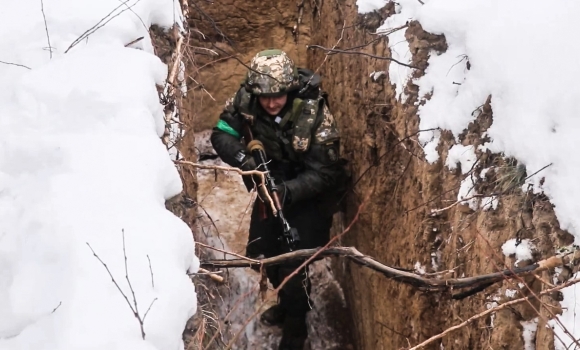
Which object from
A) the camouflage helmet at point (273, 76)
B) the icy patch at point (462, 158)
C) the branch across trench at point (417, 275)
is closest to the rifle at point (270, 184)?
the camouflage helmet at point (273, 76)

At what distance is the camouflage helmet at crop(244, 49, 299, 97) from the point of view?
390 cm

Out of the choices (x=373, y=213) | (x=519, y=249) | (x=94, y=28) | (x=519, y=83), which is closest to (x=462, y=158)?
(x=519, y=83)

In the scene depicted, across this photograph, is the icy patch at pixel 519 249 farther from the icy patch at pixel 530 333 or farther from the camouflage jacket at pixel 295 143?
the camouflage jacket at pixel 295 143

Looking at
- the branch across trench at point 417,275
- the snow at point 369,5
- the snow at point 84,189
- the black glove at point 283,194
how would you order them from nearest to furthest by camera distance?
the snow at point 84,189 < the branch across trench at point 417,275 < the snow at point 369,5 < the black glove at point 283,194

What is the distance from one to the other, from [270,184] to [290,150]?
47cm

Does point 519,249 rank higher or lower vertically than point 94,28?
higher

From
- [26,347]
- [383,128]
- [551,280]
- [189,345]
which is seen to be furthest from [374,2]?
[26,347]

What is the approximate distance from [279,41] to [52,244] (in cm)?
467

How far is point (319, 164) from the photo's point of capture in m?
4.01

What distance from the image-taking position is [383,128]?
142 inches

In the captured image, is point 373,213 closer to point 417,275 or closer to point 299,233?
point 299,233

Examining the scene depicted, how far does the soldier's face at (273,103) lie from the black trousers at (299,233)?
67 cm

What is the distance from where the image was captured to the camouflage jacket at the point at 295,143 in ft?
13.0

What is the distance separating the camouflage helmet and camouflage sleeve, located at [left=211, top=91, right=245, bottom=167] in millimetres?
292
